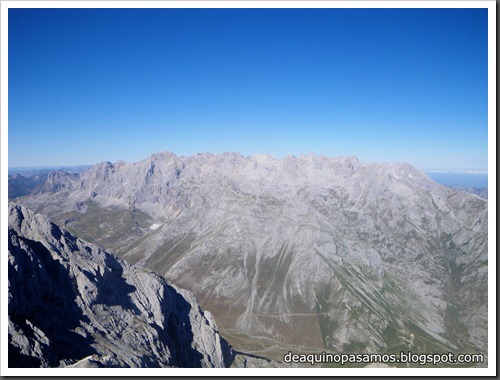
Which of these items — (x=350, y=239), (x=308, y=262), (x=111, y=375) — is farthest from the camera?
(x=350, y=239)

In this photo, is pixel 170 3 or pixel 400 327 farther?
pixel 400 327

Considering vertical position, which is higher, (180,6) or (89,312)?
(180,6)

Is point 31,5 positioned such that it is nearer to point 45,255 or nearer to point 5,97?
point 5,97

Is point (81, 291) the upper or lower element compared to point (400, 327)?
upper

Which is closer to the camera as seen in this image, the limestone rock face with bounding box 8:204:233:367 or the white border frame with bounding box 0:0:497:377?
the white border frame with bounding box 0:0:497:377

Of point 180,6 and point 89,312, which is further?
point 89,312

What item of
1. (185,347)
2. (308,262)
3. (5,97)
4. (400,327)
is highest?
(5,97)

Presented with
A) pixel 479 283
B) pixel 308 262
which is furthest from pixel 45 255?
pixel 479 283

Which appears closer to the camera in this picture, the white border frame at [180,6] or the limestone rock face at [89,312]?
the white border frame at [180,6]
